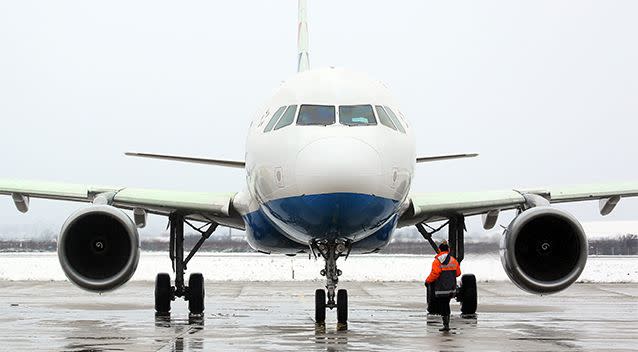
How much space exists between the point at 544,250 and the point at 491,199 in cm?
204

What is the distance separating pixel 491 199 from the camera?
64.2 feet

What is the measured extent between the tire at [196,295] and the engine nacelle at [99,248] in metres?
3.19

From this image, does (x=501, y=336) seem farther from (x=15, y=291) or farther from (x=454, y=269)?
(x=15, y=291)

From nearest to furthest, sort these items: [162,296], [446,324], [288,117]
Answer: [288,117], [446,324], [162,296]

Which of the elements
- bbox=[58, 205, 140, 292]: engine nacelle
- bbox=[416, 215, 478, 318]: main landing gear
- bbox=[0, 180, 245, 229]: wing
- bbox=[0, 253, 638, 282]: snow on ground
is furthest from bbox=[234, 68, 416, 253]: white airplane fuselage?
bbox=[0, 253, 638, 282]: snow on ground

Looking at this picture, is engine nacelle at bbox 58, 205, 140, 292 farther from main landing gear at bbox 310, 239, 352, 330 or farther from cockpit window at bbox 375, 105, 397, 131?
cockpit window at bbox 375, 105, 397, 131

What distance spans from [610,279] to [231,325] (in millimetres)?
23827

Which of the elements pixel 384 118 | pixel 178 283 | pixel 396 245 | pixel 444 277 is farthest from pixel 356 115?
pixel 396 245

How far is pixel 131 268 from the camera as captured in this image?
17078 millimetres

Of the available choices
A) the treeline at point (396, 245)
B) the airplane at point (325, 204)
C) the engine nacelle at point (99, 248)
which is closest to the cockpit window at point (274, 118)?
the airplane at point (325, 204)

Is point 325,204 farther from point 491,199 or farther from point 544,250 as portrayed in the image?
point 491,199

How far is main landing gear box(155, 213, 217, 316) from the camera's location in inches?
792

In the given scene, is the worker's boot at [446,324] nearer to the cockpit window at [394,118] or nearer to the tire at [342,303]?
the tire at [342,303]

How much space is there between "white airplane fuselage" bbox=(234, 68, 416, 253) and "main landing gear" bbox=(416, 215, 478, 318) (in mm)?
3319
